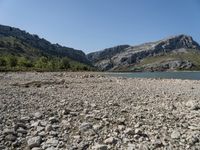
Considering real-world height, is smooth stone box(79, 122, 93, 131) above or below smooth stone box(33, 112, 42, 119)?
below

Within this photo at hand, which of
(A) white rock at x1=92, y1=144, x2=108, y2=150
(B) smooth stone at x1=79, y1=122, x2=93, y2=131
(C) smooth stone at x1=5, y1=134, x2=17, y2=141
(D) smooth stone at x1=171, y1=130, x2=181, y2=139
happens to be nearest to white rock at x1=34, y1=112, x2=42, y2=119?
(B) smooth stone at x1=79, y1=122, x2=93, y2=131

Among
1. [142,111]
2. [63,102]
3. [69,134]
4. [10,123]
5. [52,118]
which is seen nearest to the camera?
[69,134]

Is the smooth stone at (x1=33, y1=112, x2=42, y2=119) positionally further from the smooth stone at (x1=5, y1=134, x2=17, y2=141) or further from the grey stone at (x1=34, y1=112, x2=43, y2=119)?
the smooth stone at (x1=5, y1=134, x2=17, y2=141)

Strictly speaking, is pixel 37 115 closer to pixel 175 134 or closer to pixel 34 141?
pixel 34 141

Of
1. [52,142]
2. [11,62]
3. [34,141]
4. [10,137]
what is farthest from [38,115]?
[11,62]

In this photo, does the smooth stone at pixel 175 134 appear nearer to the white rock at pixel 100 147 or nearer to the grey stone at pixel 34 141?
the white rock at pixel 100 147

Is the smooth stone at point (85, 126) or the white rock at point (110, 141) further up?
the smooth stone at point (85, 126)

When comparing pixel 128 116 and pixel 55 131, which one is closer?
pixel 55 131

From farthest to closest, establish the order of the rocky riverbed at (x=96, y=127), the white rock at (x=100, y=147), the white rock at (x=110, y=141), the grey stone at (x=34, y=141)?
the white rock at (x=110, y=141) < the rocky riverbed at (x=96, y=127) < the grey stone at (x=34, y=141) < the white rock at (x=100, y=147)

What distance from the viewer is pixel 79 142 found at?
368 inches

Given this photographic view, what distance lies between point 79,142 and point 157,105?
8284 mm

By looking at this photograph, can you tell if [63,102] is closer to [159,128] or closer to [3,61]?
[159,128]

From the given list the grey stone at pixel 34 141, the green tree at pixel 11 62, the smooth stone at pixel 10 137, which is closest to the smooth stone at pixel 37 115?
the smooth stone at pixel 10 137

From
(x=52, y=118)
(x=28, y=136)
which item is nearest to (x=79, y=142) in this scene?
(x=28, y=136)
